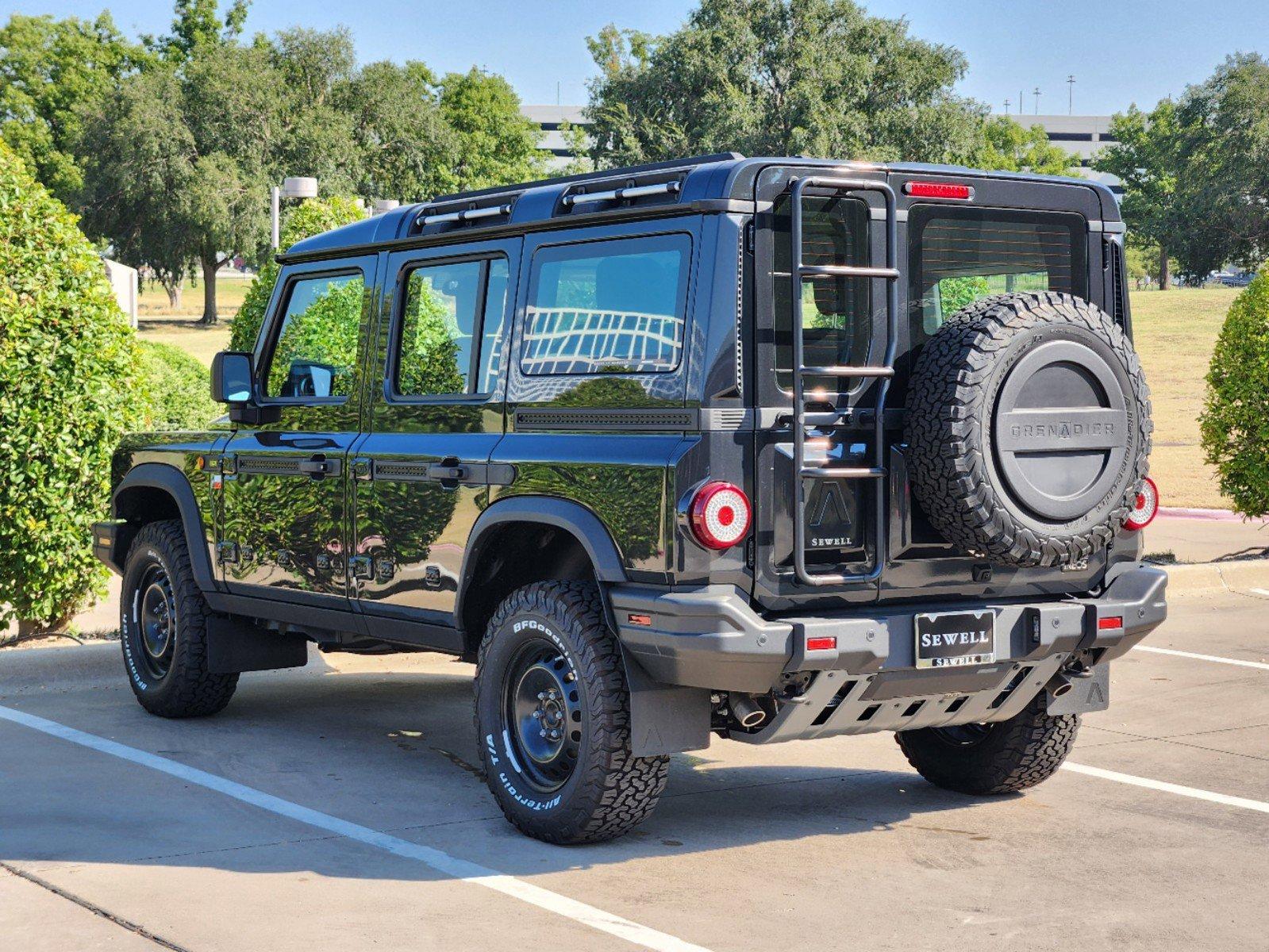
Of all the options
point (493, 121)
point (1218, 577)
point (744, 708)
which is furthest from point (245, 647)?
point (493, 121)

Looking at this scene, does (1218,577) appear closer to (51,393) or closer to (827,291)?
(827,291)

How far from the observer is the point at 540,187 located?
6.03 metres

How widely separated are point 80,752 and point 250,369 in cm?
188

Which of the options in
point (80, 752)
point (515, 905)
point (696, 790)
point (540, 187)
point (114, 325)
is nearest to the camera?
point (515, 905)

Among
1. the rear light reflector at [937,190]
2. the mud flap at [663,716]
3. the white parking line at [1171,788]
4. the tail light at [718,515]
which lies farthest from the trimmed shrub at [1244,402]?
the tail light at [718,515]

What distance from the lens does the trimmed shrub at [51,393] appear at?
862cm

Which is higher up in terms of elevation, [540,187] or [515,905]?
[540,187]

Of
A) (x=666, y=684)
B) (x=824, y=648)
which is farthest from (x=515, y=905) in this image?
(x=824, y=648)

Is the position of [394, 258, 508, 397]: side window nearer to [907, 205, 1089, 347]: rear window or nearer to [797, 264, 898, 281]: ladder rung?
[797, 264, 898, 281]: ladder rung

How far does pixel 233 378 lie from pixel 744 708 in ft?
10.5

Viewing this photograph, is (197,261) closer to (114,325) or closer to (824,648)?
(114,325)

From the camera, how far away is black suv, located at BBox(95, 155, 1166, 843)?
16.9 feet

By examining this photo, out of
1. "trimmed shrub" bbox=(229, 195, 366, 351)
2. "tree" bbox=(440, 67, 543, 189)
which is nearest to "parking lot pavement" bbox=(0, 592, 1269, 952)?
"trimmed shrub" bbox=(229, 195, 366, 351)

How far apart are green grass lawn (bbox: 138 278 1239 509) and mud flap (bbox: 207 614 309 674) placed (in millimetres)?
10042
